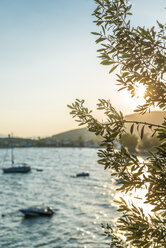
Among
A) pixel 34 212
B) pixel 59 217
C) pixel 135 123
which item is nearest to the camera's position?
pixel 135 123

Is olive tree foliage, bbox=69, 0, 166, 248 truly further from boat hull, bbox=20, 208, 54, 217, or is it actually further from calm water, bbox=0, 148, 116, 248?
boat hull, bbox=20, 208, 54, 217

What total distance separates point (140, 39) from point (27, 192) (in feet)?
245

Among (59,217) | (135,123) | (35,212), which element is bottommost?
(59,217)

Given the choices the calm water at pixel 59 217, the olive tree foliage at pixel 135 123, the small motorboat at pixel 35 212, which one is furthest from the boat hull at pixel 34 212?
the olive tree foliage at pixel 135 123

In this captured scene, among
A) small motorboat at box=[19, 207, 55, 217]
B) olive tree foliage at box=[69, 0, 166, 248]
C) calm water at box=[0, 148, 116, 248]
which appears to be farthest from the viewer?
small motorboat at box=[19, 207, 55, 217]

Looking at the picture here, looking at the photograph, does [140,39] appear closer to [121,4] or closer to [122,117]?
[121,4]

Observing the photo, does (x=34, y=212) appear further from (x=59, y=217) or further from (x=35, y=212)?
(x=59, y=217)

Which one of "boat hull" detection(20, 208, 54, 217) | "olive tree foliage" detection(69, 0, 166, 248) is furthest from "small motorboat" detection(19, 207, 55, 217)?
"olive tree foliage" detection(69, 0, 166, 248)

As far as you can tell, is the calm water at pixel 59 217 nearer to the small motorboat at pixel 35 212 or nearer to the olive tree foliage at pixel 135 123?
the small motorboat at pixel 35 212

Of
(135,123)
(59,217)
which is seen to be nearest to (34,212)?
(59,217)

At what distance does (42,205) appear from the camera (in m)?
58.2

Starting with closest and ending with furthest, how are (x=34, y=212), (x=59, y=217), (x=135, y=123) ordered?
1. (x=135, y=123)
2. (x=59, y=217)
3. (x=34, y=212)

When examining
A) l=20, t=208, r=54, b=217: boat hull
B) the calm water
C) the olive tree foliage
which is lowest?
the calm water

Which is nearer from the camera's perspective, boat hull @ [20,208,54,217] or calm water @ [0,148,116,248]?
calm water @ [0,148,116,248]
